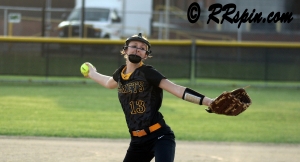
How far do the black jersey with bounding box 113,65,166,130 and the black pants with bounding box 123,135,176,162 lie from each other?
0.51 ft

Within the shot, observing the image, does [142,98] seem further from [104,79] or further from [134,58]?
[104,79]

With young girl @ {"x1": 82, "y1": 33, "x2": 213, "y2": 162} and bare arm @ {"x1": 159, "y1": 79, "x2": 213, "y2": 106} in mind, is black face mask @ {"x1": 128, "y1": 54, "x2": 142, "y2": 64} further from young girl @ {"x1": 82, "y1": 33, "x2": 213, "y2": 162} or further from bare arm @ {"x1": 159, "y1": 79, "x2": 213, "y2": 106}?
bare arm @ {"x1": 159, "y1": 79, "x2": 213, "y2": 106}

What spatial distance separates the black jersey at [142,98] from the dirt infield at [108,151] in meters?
2.59

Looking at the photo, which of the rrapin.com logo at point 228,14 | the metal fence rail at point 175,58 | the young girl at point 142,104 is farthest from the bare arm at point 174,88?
the metal fence rail at point 175,58

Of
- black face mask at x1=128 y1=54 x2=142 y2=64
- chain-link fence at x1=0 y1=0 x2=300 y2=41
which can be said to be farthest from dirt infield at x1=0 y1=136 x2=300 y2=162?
chain-link fence at x1=0 y1=0 x2=300 y2=41

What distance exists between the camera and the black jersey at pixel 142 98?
5.54 metres

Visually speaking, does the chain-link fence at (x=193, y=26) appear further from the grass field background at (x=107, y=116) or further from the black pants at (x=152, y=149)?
the black pants at (x=152, y=149)

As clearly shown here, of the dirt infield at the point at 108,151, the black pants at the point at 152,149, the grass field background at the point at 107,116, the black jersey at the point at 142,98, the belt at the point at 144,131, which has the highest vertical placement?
the black jersey at the point at 142,98

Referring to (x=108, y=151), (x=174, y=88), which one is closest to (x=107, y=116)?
(x=108, y=151)

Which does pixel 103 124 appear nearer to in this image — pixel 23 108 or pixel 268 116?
pixel 23 108

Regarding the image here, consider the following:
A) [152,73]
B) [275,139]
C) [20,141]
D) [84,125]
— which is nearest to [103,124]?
[84,125]

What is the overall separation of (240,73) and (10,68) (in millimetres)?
6916

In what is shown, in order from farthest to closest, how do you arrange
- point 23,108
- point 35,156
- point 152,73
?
point 23,108 < point 35,156 < point 152,73

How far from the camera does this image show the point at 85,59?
18547 millimetres
